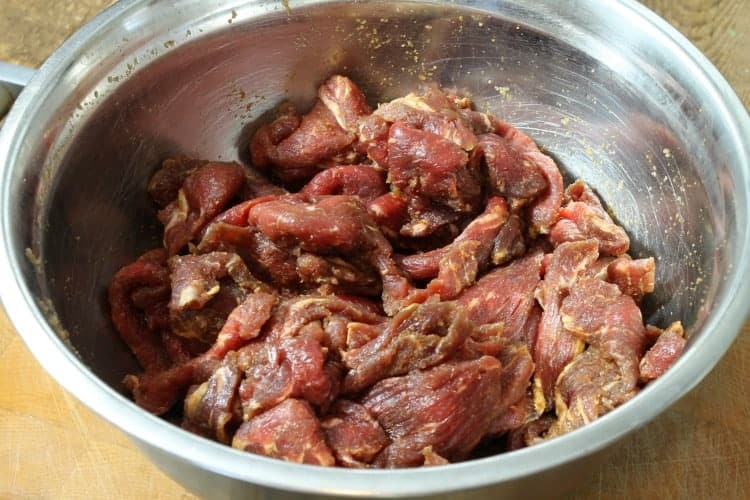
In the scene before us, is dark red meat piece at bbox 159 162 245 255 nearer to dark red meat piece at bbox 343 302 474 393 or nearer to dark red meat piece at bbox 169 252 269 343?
dark red meat piece at bbox 169 252 269 343

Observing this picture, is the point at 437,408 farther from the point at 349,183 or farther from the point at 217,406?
the point at 349,183

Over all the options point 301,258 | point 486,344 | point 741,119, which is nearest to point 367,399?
point 486,344

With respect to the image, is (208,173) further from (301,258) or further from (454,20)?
(454,20)

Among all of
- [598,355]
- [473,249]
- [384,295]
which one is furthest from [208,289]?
[598,355]

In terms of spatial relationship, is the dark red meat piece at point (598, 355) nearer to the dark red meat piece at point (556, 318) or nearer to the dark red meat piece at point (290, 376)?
the dark red meat piece at point (556, 318)

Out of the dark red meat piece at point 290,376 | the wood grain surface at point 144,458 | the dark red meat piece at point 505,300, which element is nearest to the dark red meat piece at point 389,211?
the dark red meat piece at point 505,300
